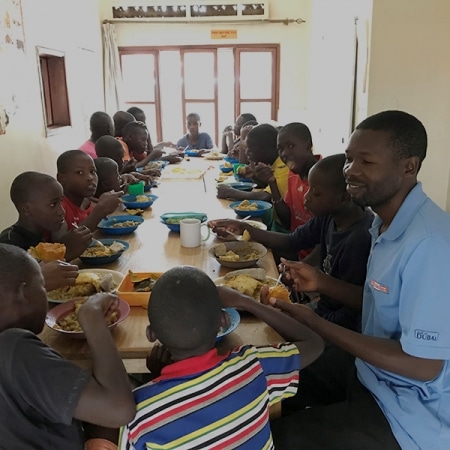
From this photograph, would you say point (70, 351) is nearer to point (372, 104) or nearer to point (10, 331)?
point (10, 331)

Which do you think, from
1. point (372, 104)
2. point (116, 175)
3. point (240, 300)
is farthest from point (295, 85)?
point (240, 300)

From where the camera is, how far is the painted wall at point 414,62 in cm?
373

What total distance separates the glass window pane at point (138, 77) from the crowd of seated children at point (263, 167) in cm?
466

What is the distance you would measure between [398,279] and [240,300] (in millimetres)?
455

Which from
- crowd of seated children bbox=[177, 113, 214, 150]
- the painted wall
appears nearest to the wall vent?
crowd of seated children bbox=[177, 113, 214, 150]

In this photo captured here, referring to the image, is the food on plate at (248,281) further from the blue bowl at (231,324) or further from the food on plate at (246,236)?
the food on plate at (246,236)

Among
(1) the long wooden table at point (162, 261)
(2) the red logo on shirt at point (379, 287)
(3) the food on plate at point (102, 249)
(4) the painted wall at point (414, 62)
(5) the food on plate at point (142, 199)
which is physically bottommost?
(1) the long wooden table at point (162, 261)

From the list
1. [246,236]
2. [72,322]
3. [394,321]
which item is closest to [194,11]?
[246,236]

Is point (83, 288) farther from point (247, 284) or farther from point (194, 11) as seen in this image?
point (194, 11)

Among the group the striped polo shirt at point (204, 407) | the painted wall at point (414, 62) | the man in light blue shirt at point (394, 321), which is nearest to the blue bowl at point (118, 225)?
the man in light blue shirt at point (394, 321)

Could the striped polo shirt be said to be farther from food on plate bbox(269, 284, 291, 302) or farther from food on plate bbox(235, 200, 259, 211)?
food on plate bbox(235, 200, 259, 211)

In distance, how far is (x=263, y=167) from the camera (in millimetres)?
3096

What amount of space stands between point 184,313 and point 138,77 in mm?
7355

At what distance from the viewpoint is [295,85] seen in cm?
768
